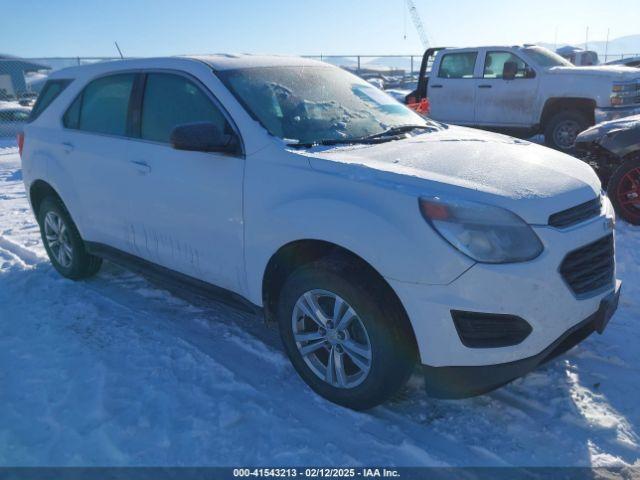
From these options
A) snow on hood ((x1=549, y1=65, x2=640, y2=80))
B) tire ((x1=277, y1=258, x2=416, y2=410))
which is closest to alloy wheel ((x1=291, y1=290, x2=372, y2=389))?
tire ((x1=277, y1=258, x2=416, y2=410))

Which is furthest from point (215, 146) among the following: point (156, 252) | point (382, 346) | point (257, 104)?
point (382, 346)

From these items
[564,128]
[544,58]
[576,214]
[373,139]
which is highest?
[544,58]

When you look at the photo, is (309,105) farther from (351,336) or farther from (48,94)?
(48,94)

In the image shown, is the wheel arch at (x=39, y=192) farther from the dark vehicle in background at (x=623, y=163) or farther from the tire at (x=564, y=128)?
the tire at (x=564, y=128)

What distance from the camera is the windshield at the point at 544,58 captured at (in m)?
9.75

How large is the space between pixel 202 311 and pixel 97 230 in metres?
1.08

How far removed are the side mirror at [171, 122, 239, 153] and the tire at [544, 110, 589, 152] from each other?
7.79 meters

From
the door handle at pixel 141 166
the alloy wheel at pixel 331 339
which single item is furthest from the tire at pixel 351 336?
the door handle at pixel 141 166

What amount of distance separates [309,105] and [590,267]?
188 cm

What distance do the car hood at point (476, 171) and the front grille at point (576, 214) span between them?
0.03 metres

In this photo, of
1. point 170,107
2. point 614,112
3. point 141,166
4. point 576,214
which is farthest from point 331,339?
point 614,112

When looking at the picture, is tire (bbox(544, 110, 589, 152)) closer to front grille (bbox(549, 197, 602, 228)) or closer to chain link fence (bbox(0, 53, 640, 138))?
chain link fence (bbox(0, 53, 640, 138))

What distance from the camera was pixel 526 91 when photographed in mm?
Result: 9727

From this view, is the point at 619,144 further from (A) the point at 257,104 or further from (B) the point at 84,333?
(B) the point at 84,333
